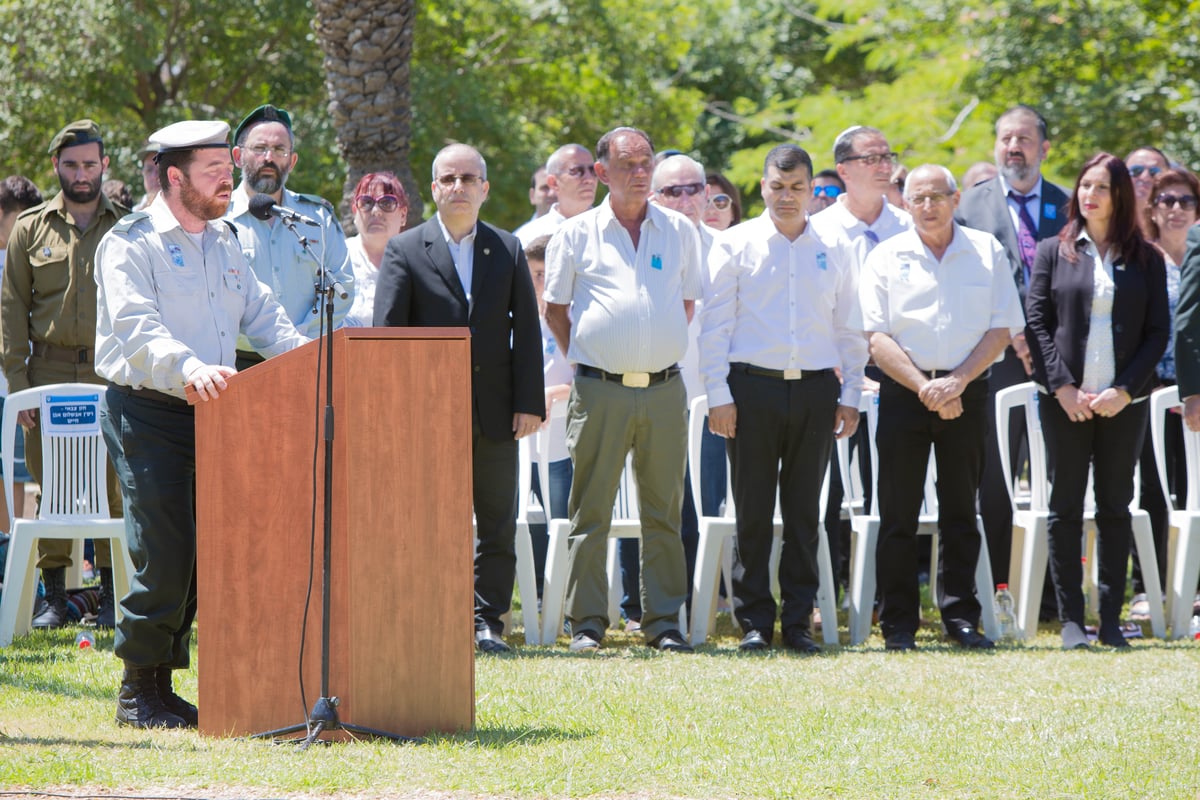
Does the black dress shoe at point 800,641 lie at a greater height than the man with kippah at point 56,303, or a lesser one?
lesser

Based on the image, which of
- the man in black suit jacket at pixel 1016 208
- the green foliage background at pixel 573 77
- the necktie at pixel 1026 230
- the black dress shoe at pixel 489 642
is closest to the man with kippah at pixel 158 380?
the black dress shoe at pixel 489 642

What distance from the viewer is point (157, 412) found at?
5.48 metres

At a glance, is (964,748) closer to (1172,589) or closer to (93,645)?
(1172,589)

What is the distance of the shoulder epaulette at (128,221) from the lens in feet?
17.9

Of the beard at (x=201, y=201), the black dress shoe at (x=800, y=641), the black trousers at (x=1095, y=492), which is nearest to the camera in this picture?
the beard at (x=201, y=201)

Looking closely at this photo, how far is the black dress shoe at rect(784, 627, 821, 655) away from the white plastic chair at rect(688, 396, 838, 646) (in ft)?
0.95

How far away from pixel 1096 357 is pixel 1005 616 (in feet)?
5.01

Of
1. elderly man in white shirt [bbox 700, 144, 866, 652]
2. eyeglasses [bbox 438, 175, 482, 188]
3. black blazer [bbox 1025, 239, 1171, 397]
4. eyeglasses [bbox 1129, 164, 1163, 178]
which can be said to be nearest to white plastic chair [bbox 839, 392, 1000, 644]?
elderly man in white shirt [bbox 700, 144, 866, 652]

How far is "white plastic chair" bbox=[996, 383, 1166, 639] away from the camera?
8320mm

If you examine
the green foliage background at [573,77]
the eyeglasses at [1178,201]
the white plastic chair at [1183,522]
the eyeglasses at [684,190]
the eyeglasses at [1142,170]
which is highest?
the green foliage background at [573,77]

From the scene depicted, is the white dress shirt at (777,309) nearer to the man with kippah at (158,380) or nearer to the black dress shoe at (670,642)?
the black dress shoe at (670,642)

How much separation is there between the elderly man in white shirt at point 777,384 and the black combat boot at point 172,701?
125 inches

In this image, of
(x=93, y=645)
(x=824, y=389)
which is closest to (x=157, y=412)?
(x=93, y=645)

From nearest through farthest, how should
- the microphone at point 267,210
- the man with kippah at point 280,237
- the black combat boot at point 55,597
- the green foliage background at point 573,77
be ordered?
1. the microphone at point 267,210
2. the man with kippah at point 280,237
3. the black combat boot at point 55,597
4. the green foliage background at point 573,77
